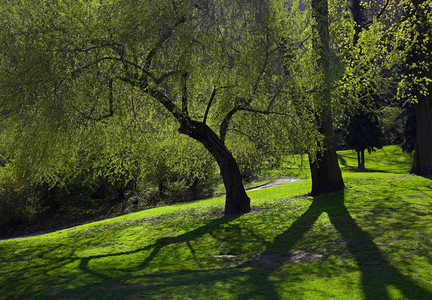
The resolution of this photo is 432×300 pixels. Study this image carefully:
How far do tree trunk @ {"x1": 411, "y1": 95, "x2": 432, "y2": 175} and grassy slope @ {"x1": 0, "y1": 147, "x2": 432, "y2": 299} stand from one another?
1.18m

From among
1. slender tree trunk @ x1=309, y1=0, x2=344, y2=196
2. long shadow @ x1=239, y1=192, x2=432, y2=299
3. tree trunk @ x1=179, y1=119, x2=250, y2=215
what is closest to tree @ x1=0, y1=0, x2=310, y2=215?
tree trunk @ x1=179, y1=119, x2=250, y2=215

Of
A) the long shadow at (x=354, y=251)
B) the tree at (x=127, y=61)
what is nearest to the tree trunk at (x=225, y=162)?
the tree at (x=127, y=61)

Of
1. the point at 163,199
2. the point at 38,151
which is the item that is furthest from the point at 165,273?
the point at 163,199

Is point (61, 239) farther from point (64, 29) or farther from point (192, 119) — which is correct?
point (64, 29)

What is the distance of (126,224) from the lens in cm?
1975

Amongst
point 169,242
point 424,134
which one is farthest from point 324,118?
point 169,242

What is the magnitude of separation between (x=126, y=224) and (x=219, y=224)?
551 centimetres

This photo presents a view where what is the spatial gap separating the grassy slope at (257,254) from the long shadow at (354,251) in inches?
0.8

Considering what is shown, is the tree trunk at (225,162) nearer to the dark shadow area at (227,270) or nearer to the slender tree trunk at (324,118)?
the dark shadow area at (227,270)

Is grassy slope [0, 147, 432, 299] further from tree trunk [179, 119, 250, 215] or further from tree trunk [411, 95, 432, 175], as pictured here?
tree trunk [411, 95, 432, 175]

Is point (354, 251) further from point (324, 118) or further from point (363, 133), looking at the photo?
point (363, 133)

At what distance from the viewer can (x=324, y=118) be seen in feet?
58.6

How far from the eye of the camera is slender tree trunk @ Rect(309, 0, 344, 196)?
605 inches

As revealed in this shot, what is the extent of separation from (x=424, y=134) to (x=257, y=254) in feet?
40.9
